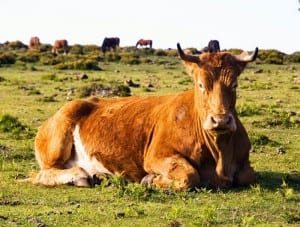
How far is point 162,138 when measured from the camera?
10.2 metres

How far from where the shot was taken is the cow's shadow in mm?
9891

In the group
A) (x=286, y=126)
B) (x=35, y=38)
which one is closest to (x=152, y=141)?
(x=286, y=126)

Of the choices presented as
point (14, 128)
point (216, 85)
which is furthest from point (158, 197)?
point (14, 128)

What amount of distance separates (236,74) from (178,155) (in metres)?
1.33

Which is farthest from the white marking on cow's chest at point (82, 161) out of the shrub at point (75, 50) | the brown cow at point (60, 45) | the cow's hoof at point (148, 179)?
the shrub at point (75, 50)

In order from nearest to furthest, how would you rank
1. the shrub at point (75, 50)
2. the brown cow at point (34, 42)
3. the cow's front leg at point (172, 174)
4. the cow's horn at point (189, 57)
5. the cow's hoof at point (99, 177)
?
the cow's front leg at point (172, 174) < the cow's horn at point (189, 57) < the cow's hoof at point (99, 177) < the shrub at point (75, 50) < the brown cow at point (34, 42)

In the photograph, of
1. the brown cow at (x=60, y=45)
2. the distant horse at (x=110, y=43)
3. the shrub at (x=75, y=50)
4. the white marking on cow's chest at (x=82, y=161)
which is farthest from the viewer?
the distant horse at (x=110, y=43)

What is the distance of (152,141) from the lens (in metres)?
10.4

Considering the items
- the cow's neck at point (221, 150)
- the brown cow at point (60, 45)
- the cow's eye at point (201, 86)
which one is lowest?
the brown cow at point (60, 45)

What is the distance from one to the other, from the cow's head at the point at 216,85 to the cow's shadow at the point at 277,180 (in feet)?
3.82

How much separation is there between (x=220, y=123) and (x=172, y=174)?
1.07m

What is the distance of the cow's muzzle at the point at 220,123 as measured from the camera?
9.03 m

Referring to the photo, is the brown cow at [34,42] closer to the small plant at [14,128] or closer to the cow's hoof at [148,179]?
the small plant at [14,128]

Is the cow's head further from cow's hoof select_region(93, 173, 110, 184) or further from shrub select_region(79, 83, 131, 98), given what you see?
shrub select_region(79, 83, 131, 98)
